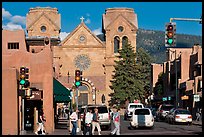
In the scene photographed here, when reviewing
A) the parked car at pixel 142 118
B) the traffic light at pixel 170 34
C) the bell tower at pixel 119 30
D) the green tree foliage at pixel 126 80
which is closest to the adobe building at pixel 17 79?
the parked car at pixel 142 118

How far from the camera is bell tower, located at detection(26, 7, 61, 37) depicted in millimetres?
114444

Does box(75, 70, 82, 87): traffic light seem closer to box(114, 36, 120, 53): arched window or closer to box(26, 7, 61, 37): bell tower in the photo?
box(114, 36, 120, 53): arched window

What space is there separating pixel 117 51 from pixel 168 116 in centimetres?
5877

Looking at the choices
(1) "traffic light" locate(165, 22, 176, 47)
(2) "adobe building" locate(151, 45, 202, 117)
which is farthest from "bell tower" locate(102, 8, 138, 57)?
(1) "traffic light" locate(165, 22, 176, 47)

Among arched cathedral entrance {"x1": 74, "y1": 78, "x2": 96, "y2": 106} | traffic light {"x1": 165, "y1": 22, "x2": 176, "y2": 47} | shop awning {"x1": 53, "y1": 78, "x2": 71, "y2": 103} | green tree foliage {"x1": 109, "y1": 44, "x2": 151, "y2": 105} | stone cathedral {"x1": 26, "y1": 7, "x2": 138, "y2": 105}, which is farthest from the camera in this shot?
stone cathedral {"x1": 26, "y1": 7, "x2": 138, "y2": 105}

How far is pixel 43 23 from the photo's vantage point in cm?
11519

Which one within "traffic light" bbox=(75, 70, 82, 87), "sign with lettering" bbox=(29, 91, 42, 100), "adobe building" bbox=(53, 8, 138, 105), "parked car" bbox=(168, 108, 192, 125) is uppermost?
"adobe building" bbox=(53, 8, 138, 105)

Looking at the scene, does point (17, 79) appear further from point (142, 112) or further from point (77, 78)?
point (142, 112)

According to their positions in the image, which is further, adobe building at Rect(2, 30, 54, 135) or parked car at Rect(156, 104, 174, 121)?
parked car at Rect(156, 104, 174, 121)

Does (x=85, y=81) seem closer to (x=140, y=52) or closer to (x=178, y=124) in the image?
(x=140, y=52)

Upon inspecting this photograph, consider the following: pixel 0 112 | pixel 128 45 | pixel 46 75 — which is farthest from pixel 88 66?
pixel 0 112

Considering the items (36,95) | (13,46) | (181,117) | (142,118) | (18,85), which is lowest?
(181,117)

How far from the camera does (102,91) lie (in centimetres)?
11069

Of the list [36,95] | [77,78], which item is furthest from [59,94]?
[77,78]
